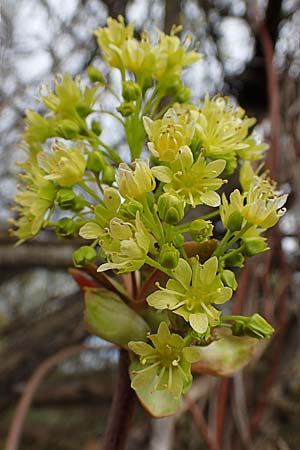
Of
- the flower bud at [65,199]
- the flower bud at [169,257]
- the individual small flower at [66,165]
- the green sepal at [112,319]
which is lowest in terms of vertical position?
the green sepal at [112,319]

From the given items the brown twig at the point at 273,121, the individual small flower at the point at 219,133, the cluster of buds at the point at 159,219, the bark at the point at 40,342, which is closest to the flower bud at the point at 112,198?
the cluster of buds at the point at 159,219

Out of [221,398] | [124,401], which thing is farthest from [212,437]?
[124,401]

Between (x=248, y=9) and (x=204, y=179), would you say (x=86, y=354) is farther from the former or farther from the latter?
(x=204, y=179)

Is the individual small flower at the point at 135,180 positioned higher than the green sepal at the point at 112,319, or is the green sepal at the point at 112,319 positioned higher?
the individual small flower at the point at 135,180

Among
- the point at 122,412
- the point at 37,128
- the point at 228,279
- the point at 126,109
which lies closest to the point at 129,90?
the point at 126,109

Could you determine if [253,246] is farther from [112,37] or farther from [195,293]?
[112,37]

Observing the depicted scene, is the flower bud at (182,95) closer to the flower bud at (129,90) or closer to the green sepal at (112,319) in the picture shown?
the flower bud at (129,90)

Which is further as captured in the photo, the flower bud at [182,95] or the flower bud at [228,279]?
the flower bud at [182,95]
